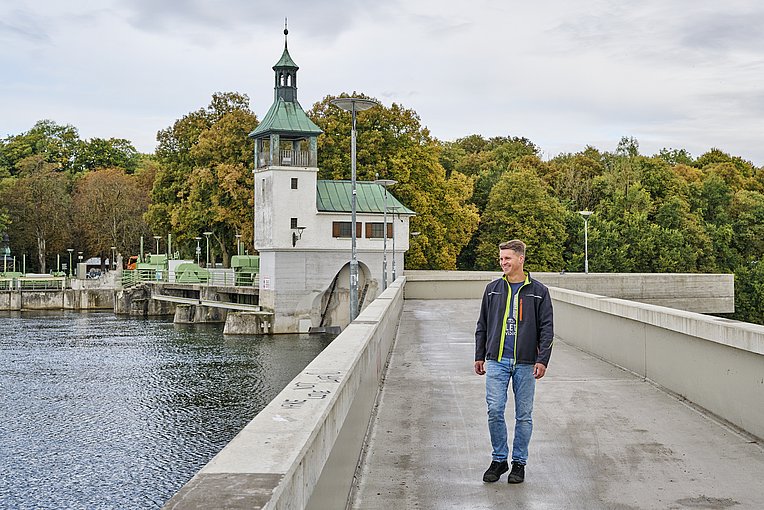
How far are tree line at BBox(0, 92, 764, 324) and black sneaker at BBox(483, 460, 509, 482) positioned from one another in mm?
60287

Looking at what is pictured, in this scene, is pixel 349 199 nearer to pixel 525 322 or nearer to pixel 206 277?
pixel 206 277

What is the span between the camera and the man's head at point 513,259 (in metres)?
7.13

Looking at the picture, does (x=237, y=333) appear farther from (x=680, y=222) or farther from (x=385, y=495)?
(x=385, y=495)

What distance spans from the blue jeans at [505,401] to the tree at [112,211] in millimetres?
98915

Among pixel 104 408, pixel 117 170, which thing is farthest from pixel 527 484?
pixel 117 170

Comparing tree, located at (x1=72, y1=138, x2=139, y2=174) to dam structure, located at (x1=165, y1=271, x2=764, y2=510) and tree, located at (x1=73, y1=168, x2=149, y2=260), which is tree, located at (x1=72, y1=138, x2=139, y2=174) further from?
dam structure, located at (x1=165, y1=271, x2=764, y2=510)

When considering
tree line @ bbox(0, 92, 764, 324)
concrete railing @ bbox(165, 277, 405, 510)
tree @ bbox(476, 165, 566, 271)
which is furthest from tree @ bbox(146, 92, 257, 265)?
concrete railing @ bbox(165, 277, 405, 510)

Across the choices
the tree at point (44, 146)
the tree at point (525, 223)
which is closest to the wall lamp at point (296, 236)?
the tree at point (525, 223)

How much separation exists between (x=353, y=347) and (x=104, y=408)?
30070mm

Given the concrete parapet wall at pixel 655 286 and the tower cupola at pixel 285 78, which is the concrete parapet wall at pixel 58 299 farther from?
the concrete parapet wall at pixel 655 286

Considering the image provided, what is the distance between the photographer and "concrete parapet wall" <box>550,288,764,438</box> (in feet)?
29.1

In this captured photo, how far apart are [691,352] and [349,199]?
5524cm

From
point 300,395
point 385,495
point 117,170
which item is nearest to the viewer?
point 300,395

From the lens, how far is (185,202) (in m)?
73.4
